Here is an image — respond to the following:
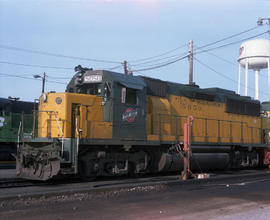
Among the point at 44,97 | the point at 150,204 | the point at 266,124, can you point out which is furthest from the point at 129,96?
the point at 266,124

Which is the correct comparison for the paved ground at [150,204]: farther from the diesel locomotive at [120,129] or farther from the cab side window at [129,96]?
the cab side window at [129,96]

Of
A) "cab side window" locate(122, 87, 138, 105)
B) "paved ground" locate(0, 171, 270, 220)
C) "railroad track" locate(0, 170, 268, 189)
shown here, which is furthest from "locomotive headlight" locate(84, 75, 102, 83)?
"paved ground" locate(0, 171, 270, 220)

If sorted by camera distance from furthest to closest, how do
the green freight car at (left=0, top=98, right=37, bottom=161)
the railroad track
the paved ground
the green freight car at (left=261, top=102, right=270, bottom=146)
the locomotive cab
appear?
the green freight car at (left=0, top=98, right=37, bottom=161) < the green freight car at (left=261, top=102, right=270, bottom=146) < the locomotive cab < the railroad track < the paved ground

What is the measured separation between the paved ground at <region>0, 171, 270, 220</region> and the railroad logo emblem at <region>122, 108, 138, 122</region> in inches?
114

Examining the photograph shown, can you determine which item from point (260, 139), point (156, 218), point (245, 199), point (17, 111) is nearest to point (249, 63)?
point (260, 139)

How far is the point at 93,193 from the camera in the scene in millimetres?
8055

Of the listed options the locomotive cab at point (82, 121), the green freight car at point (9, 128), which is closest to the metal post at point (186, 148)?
the locomotive cab at point (82, 121)

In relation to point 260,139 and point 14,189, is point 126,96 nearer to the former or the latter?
point 14,189

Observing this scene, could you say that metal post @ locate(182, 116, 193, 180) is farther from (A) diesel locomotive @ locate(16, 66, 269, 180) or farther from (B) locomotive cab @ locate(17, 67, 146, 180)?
(B) locomotive cab @ locate(17, 67, 146, 180)

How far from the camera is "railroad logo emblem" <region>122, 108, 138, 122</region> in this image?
11367mm

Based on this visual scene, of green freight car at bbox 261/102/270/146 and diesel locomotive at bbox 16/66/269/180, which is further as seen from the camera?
green freight car at bbox 261/102/270/146

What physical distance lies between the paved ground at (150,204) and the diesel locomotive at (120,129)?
2.36 m

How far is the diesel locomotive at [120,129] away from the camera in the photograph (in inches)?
404

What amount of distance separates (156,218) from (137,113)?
623cm
